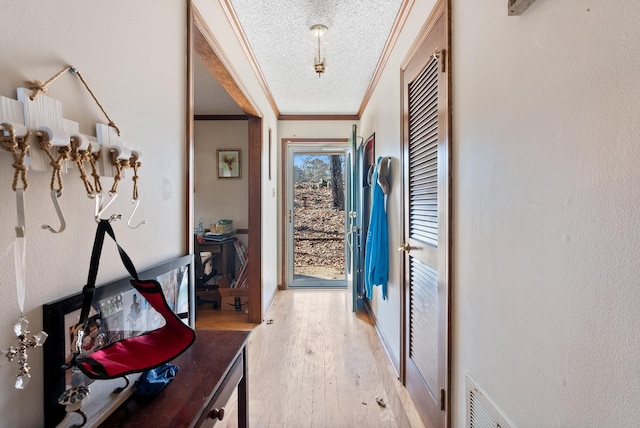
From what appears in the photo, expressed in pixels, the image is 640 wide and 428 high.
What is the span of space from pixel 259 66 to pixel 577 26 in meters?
2.49

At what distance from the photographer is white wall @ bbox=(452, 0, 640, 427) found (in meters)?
0.58

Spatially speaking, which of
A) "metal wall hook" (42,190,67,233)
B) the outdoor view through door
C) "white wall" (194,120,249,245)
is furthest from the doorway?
"metal wall hook" (42,190,67,233)

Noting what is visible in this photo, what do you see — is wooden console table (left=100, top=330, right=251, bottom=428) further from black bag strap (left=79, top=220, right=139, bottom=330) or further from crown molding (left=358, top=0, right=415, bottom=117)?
crown molding (left=358, top=0, right=415, bottom=117)

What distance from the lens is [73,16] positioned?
74cm

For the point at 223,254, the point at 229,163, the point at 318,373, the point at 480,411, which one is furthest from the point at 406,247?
the point at 229,163

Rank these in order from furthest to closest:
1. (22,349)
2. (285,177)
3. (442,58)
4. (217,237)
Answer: (285,177) → (217,237) → (442,58) → (22,349)

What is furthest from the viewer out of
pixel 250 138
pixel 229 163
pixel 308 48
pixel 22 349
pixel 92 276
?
pixel 229 163

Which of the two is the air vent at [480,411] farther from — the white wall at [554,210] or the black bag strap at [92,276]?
the black bag strap at [92,276]

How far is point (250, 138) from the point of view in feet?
10.2

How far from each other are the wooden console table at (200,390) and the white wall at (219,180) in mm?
2863

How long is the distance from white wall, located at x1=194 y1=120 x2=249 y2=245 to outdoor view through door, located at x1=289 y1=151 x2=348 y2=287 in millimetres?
698

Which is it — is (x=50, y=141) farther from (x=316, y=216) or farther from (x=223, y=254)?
(x=316, y=216)

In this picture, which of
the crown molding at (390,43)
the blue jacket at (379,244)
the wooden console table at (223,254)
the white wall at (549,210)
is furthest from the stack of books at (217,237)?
the white wall at (549,210)

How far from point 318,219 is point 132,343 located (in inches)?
141
